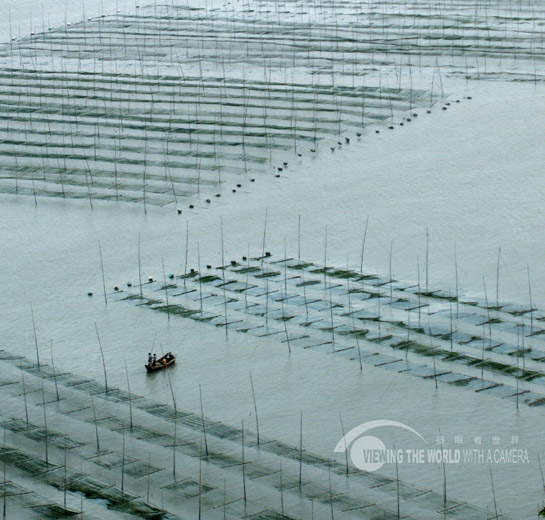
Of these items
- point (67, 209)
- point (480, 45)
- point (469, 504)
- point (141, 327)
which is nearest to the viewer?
point (469, 504)

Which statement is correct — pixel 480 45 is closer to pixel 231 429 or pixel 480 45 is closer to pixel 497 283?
pixel 497 283

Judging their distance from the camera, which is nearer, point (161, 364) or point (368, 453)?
point (368, 453)

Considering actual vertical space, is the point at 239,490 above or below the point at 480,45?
below

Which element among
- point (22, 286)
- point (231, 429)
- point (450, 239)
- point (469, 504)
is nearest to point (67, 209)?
point (22, 286)

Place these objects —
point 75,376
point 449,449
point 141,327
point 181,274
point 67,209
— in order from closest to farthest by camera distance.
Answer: point 449,449 < point 75,376 < point 141,327 < point 181,274 < point 67,209

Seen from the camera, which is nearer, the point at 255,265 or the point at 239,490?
the point at 239,490

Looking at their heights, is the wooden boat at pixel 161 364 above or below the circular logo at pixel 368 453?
above

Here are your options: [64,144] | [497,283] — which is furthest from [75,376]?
[64,144]

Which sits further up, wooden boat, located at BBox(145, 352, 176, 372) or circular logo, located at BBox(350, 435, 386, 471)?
wooden boat, located at BBox(145, 352, 176, 372)

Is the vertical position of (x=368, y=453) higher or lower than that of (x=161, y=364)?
lower

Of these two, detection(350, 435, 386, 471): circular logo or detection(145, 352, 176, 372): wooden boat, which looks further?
detection(145, 352, 176, 372): wooden boat

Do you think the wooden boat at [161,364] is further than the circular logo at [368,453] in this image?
Yes
